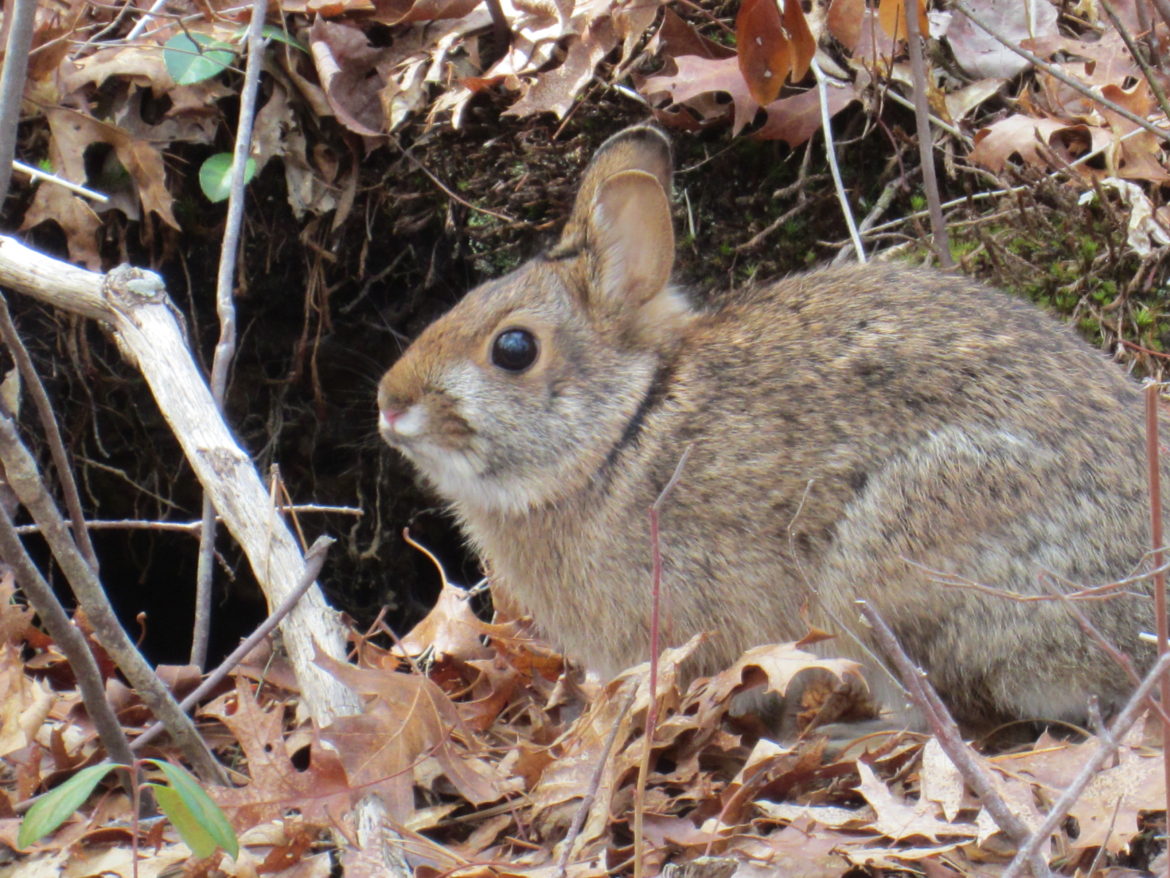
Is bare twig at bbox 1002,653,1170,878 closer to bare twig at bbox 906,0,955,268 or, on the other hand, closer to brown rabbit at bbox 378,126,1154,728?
brown rabbit at bbox 378,126,1154,728

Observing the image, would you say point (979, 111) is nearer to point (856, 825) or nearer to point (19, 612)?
point (856, 825)

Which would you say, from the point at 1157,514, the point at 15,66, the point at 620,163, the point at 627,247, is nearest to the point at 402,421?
the point at 627,247

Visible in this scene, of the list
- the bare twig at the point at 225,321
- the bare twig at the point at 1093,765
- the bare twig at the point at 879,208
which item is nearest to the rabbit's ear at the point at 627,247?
the bare twig at the point at 225,321

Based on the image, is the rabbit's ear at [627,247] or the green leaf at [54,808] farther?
the rabbit's ear at [627,247]

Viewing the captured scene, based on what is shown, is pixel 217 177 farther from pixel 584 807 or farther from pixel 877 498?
pixel 584 807

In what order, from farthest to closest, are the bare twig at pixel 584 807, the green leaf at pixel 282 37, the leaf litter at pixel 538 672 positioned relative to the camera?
the green leaf at pixel 282 37, the leaf litter at pixel 538 672, the bare twig at pixel 584 807

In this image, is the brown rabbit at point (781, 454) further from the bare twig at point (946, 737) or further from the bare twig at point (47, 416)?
the bare twig at point (946, 737)
